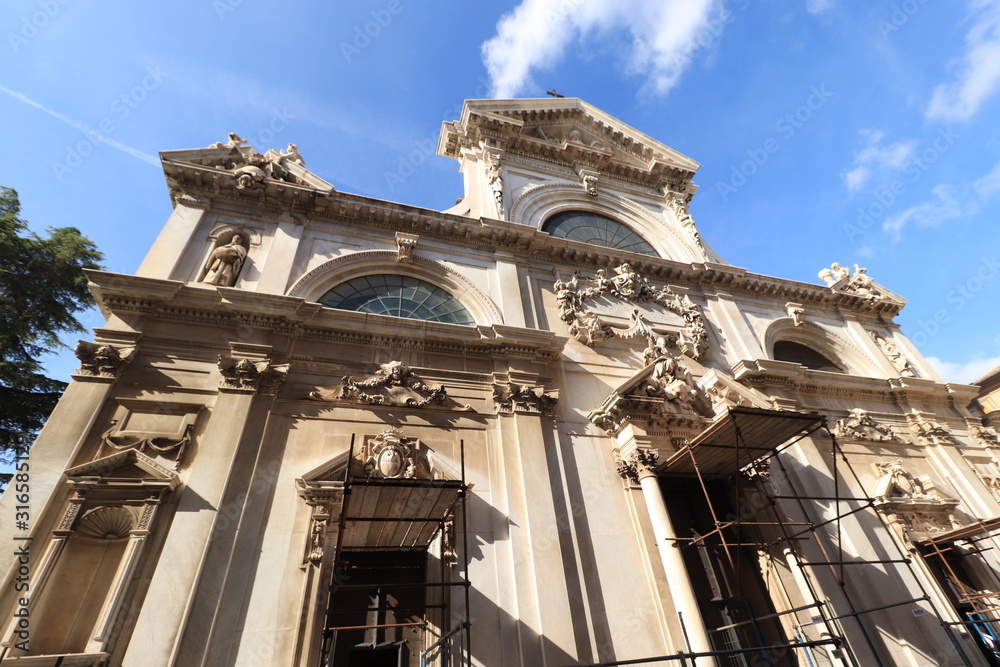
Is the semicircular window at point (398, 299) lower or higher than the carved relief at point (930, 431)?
higher

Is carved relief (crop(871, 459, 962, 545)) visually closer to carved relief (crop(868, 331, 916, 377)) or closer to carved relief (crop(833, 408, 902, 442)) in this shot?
carved relief (crop(833, 408, 902, 442))

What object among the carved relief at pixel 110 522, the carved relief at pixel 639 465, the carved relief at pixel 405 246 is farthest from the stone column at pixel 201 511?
the carved relief at pixel 639 465

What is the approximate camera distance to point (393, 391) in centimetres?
936

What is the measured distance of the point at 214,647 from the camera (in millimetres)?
6270

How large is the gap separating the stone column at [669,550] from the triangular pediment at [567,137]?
11.9 metres

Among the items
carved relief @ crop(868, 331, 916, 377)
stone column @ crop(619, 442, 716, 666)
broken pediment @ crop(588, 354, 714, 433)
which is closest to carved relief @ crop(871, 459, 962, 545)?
carved relief @ crop(868, 331, 916, 377)

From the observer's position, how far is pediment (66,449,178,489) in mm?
6988

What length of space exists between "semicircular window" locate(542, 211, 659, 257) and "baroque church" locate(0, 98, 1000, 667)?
1.38 m

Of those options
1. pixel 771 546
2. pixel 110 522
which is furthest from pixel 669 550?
pixel 110 522

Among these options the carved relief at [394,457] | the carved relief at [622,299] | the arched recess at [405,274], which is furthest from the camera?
the carved relief at [622,299]

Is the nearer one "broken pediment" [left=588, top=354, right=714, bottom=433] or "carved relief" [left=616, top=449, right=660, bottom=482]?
"carved relief" [left=616, top=449, right=660, bottom=482]

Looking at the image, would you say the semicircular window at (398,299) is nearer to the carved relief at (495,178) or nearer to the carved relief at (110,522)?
the carved relief at (495,178)

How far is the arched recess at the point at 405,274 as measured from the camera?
11000mm

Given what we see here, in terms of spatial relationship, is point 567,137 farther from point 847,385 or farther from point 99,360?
point 99,360
